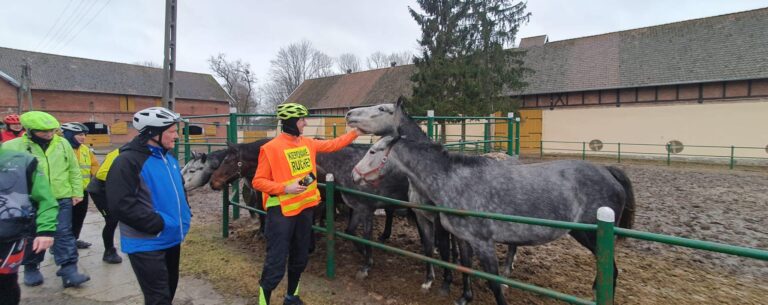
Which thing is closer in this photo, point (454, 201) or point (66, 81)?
point (454, 201)

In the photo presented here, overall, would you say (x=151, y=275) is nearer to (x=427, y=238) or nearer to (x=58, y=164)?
(x=58, y=164)

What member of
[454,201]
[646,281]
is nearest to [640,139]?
[646,281]

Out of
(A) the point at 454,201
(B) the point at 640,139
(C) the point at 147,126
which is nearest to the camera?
(C) the point at 147,126

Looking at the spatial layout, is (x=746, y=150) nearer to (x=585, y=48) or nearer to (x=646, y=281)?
(x=585, y=48)

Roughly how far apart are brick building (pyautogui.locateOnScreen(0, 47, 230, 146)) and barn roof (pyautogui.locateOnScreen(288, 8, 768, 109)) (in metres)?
23.9

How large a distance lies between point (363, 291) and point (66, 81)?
127 ft

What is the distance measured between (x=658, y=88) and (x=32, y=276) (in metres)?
22.2

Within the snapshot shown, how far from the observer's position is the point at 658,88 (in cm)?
1814

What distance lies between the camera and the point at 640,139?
1808 centimetres

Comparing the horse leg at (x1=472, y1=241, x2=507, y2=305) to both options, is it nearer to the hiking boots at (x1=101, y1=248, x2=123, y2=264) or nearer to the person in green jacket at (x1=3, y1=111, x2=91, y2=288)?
the person in green jacket at (x1=3, y1=111, x2=91, y2=288)

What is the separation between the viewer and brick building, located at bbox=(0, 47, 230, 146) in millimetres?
29811

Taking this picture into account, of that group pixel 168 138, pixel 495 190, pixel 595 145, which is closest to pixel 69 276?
pixel 168 138

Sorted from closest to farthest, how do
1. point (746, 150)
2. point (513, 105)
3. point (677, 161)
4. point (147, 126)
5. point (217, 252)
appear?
point (147, 126), point (217, 252), point (746, 150), point (677, 161), point (513, 105)

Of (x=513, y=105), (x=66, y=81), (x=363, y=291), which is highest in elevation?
(x=66, y=81)
